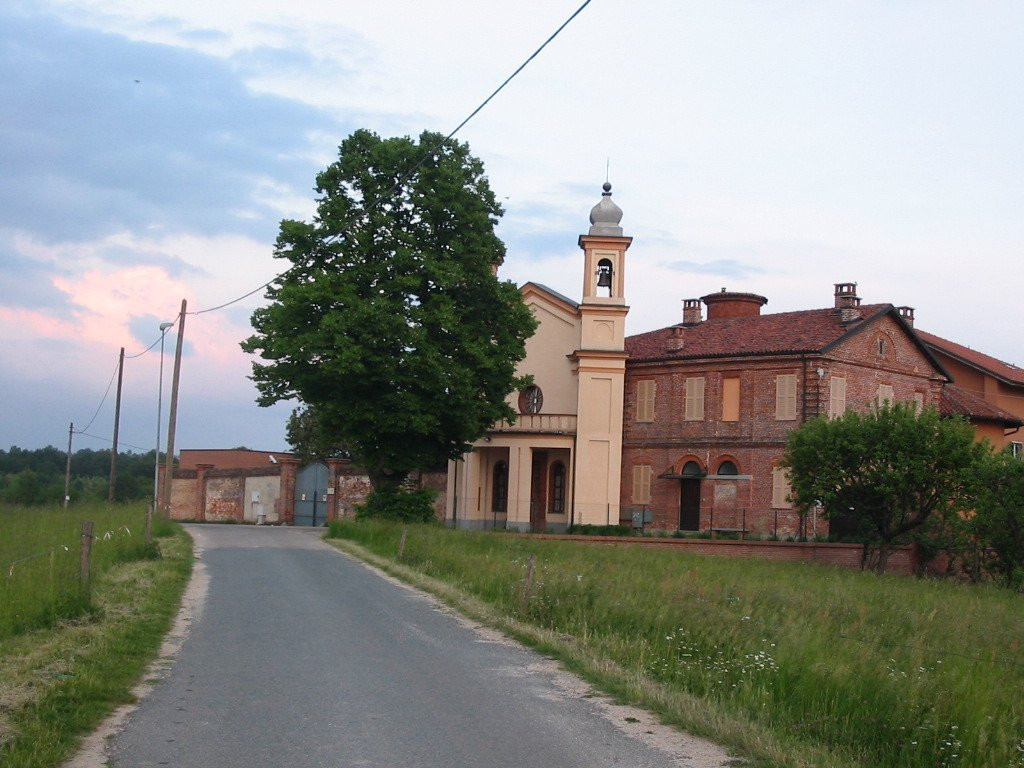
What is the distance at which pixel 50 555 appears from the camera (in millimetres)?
17047

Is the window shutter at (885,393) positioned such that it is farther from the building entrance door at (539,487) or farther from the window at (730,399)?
the building entrance door at (539,487)

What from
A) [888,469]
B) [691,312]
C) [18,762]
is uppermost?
[691,312]

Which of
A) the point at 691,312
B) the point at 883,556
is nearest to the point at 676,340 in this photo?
the point at 691,312

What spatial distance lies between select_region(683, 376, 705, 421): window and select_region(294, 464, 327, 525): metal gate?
1624cm

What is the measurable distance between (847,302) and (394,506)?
21.4 metres

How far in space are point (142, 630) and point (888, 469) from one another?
27158 millimetres

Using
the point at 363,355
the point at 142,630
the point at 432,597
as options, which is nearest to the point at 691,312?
the point at 363,355

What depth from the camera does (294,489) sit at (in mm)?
50750

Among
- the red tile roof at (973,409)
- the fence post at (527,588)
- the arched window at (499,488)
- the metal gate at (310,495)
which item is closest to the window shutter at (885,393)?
the red tile roof at (973,409)

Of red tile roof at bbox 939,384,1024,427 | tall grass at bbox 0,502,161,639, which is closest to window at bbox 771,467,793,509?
red tile roof at bbox 939,384,1024,427

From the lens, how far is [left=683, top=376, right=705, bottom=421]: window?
4731 cm

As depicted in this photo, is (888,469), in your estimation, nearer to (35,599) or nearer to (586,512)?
(586,512)

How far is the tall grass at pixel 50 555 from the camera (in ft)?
44.2

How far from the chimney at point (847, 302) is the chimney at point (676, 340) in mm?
6543
